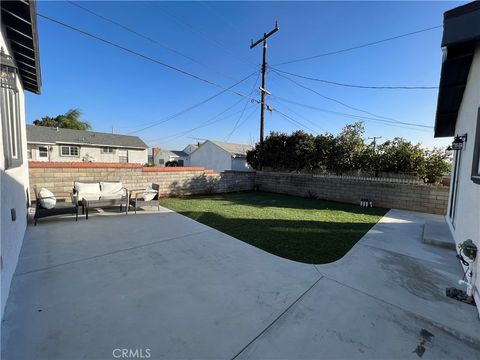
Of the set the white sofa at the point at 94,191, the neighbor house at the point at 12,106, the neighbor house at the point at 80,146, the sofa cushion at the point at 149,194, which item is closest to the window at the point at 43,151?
the neighbor house at the point at 80,146

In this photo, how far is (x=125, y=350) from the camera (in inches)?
72.3

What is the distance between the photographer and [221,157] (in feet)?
80.8

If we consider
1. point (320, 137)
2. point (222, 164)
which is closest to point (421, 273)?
point (320, 137)

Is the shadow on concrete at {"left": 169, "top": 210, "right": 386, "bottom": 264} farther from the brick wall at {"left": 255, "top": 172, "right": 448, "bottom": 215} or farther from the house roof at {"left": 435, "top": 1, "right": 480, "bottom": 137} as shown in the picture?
the house roof at {"left": 435, "top": 1, "right": 480, "bottom": 137}

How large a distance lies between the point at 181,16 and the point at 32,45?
620 cm

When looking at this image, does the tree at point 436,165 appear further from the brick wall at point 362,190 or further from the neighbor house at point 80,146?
the neighbor house at point 80,146

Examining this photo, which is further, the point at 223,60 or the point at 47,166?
the point at 223,60

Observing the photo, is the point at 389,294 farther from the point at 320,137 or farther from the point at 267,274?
the point at 320,137

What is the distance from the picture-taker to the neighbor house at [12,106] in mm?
2303

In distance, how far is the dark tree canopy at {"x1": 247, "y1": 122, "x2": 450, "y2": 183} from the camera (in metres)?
8.46

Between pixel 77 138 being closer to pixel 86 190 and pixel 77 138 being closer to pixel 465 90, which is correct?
pixel 86 190

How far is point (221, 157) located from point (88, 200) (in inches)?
745

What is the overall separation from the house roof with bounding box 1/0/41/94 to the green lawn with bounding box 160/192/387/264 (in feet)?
16.6

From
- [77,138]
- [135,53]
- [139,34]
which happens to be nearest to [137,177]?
[135,53]
